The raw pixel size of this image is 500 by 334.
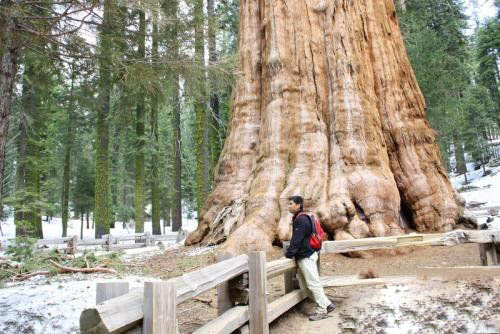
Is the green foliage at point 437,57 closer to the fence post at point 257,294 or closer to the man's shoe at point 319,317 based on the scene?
the man's shoe at point 319,317

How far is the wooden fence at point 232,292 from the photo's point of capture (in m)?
2.58

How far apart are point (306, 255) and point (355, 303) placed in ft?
3.20

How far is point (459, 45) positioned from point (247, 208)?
2341cm

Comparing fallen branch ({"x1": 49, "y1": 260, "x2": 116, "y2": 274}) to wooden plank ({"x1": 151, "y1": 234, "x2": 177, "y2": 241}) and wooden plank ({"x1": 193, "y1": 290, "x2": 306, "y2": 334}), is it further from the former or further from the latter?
wooden plank ({"x1": 151, "y1": 234, "x2": 177, "y2": 241})

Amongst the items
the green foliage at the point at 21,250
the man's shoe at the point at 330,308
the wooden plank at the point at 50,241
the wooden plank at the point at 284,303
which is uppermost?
the green foliage at the point at 21,250

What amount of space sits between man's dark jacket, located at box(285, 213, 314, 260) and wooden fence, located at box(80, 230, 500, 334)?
0.18 meters

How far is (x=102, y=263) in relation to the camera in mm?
9023

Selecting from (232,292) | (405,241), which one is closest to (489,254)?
(405,241)

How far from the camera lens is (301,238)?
5.63 metres

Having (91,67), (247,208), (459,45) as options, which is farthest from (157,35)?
(459,45)

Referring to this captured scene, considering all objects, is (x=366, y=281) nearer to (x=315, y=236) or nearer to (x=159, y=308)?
(x=315, y=236)

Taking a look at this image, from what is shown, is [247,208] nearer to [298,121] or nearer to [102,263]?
[298,121]

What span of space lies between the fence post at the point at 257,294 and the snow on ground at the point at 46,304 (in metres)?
1.95

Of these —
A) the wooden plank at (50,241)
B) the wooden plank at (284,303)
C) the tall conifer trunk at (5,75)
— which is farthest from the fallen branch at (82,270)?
the wooden plank at (50,241)
